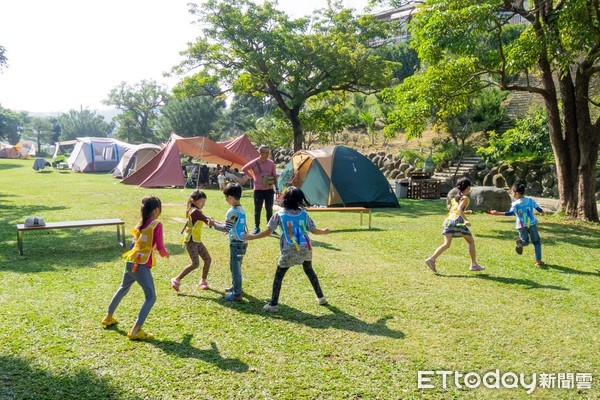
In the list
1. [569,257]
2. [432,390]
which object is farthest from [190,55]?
[432,390]

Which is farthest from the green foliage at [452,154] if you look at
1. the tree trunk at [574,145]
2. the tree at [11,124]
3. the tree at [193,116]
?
the tree at [11,124]

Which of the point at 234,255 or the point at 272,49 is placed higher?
the point at 272,49

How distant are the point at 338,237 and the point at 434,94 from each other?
5.06m

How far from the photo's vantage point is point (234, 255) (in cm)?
583

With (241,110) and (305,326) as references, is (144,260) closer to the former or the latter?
(305,326)

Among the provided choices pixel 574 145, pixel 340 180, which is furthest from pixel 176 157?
pixel 574 145

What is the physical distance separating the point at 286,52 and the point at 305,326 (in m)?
17.6

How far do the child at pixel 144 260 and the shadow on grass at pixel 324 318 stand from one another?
1.20 metres

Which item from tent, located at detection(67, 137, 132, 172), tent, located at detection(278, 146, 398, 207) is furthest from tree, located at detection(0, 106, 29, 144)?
tent, located at detection(278, 146, 398, 207)

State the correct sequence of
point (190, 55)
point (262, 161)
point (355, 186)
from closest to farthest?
point (262, 161) < point (355, 186) < point (190, 55)

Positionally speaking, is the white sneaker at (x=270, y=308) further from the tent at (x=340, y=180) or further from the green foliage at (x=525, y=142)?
the green foliage at (x=525, y=142)

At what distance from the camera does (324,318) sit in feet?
17.7

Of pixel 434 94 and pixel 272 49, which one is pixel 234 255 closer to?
pixel 434 94

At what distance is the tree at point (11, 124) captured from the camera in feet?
224
